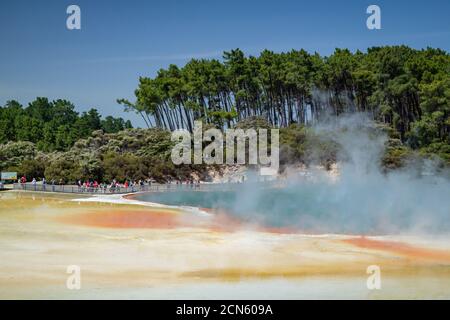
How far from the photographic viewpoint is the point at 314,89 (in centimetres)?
7106

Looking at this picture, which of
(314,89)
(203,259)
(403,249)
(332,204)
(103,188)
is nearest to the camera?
(203,259)

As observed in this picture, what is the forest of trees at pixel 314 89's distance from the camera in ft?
208

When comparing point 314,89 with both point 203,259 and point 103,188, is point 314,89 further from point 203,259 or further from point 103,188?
point 203,259

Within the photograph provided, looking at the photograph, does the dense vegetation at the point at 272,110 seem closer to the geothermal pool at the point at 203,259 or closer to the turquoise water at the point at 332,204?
the turquoise water at the point at 332,204

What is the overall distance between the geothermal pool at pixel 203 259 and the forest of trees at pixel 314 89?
36.8 m

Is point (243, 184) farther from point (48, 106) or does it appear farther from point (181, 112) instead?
point (48, 106)

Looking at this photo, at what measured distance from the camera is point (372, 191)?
4603 cm

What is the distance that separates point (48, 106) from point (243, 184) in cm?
9409

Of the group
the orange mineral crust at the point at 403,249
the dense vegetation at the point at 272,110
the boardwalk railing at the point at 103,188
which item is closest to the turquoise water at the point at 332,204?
the boardwalk railing at the point at 103,188

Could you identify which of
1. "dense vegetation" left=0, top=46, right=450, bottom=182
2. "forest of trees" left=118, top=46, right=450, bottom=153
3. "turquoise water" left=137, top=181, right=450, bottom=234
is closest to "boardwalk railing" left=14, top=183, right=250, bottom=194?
"turquoise water" left=137, top=181, right=450, bottom=234

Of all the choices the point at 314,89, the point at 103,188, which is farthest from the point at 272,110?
the point at 103,188

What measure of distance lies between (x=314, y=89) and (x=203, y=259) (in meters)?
53.1

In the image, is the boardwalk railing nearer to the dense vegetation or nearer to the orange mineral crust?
the dense vegetation

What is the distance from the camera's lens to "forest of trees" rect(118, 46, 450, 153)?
6334 centimetres
